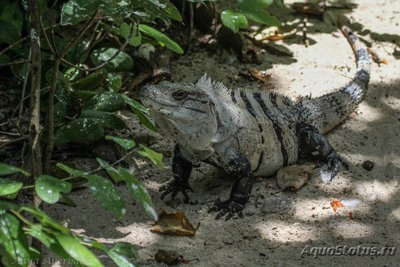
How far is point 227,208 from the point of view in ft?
17.8

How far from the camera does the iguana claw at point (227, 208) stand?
5.38 metres

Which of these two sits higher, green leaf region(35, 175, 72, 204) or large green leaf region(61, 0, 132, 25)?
large green leaf region(61, 0, 132, 25)

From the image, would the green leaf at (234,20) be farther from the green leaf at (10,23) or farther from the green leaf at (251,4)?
the green leaf at (10,23)

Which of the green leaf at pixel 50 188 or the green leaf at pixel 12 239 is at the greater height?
the green leaf at pixel 50 188

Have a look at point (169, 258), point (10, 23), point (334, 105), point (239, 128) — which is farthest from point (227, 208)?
point (10, 23)

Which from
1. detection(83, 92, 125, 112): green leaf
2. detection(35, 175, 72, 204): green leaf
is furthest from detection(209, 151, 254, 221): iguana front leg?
detection(35, 175, 72, 204): green leaf

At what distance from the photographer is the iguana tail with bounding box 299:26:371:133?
6.50 m

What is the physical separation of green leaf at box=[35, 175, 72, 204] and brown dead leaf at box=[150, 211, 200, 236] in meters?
2.01

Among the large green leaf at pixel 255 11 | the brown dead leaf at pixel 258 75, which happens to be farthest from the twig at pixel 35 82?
the brown dead leaf at pixel 258 75

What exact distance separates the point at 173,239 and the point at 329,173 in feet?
5.50

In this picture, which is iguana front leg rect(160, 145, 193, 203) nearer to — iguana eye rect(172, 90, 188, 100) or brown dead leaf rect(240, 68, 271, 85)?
iguana eye rect(172, 90, 188, 100)

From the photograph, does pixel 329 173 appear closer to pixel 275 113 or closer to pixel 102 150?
pixel 275 113

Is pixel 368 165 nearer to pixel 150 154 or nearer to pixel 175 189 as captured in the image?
pixel 175 189

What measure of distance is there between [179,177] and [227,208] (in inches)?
20.9
